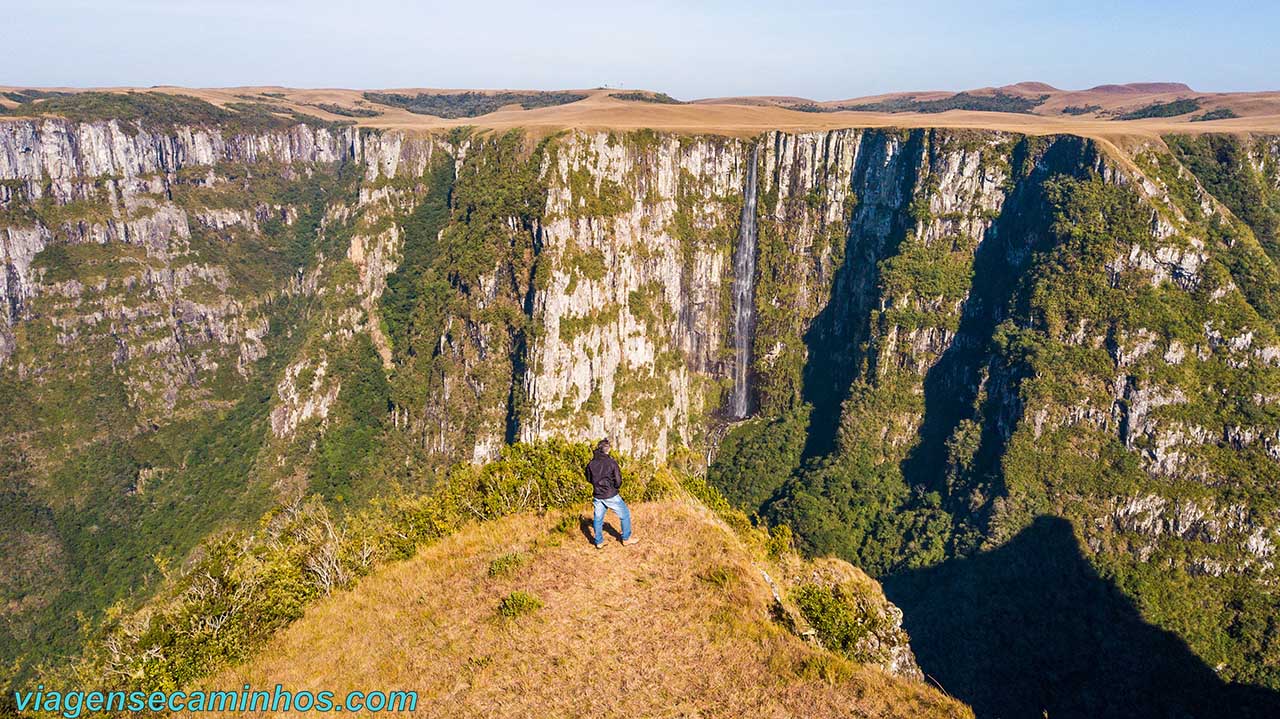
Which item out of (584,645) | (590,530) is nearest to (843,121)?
(590,530)

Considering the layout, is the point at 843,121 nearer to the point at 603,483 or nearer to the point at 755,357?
the point at 755,357

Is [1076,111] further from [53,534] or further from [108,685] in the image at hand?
[53,534]

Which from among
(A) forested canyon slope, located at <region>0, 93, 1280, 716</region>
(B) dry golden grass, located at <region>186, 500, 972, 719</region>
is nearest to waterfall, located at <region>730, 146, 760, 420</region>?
(A) forested canyon slope, located at <region>0, 93, 1280, 716</region>

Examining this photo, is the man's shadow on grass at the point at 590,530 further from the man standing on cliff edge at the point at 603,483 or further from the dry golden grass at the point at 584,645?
the man standing on cliff edge at the point at 603,483

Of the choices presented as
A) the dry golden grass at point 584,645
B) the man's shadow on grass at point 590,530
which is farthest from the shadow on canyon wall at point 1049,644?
the dry golden grass at point 584,645

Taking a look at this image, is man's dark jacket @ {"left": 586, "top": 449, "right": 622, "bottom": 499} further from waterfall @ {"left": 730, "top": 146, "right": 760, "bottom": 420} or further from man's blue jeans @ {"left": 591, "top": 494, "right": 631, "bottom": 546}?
waterfall @ {"left": 730, "top": 146, "right": 760, "bottom": 420}
